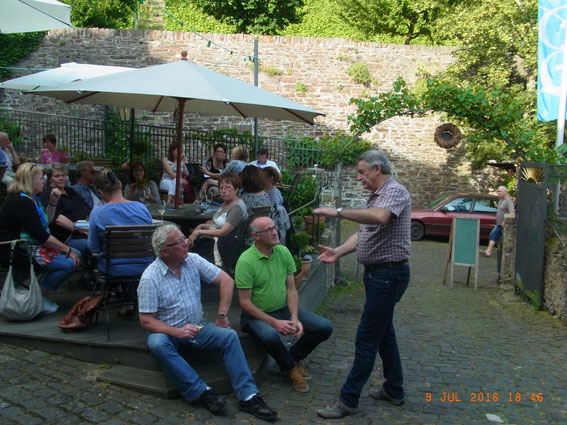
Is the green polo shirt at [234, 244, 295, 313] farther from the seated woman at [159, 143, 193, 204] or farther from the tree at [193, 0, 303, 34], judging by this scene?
the tree at [193, 0, 303, 34]

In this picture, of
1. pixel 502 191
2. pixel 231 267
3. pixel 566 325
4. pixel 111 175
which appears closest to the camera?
pixel 111 175

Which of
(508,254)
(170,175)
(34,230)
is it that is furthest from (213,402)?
(508,254)

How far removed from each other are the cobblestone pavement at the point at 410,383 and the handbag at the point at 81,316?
252 millimetres

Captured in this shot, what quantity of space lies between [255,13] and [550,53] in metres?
16.3

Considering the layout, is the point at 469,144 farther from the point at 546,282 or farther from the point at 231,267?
the point at 231,267

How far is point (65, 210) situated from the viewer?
20.3ft

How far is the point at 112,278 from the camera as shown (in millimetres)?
4699

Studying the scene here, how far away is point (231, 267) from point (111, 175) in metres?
1.47

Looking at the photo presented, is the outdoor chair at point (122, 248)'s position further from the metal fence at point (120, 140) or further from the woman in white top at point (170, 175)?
the metal fence at point (120, 140)

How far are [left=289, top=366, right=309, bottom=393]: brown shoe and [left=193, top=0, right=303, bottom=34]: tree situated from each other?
868 inches

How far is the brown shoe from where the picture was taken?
4586 millimetres

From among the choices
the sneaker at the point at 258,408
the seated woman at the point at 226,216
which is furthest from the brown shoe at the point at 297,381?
the seated woman at the point at 226,216

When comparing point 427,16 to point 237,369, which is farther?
point 427,16

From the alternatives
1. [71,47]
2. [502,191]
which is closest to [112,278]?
[502,191]
